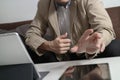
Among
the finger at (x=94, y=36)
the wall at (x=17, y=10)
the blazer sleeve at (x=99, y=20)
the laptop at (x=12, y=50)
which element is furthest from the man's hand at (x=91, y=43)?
the wall at (x=17, y=10)

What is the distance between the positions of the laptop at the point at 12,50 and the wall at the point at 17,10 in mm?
1270

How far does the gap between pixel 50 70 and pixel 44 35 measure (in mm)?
466

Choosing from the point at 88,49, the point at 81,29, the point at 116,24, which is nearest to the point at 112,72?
the point at 88,49

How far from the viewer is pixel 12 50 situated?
62cm

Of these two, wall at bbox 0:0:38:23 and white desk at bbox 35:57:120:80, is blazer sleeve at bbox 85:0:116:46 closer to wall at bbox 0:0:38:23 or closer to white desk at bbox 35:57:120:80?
white desk at bbox 35:57:120:80

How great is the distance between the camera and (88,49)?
834mm

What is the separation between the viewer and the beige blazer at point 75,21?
Result: 1.01 m

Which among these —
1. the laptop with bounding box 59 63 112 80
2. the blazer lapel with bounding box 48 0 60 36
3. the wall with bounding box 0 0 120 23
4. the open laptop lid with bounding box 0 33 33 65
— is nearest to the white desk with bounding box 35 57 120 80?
the laptop with bounding box 59 63 112 80

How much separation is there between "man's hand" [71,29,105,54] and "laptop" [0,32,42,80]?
0.77ft

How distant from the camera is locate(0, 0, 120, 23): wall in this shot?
6.21ft

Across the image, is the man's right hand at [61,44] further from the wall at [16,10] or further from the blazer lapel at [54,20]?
the wall at [16,10]

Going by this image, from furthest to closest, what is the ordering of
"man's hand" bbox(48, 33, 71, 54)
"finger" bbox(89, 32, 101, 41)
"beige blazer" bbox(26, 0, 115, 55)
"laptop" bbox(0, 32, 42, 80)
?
"beige blazer" bbox(26, 0, 115, 55) → "man's hand" bbox(48, 33, 71, 54) → "finger" bbox(89, 32, 101, 41) → "laptop" bbox(0, 32, 42, 80)

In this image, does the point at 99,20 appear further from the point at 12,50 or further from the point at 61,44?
the point at 12,50

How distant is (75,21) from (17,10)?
3.19 feet
